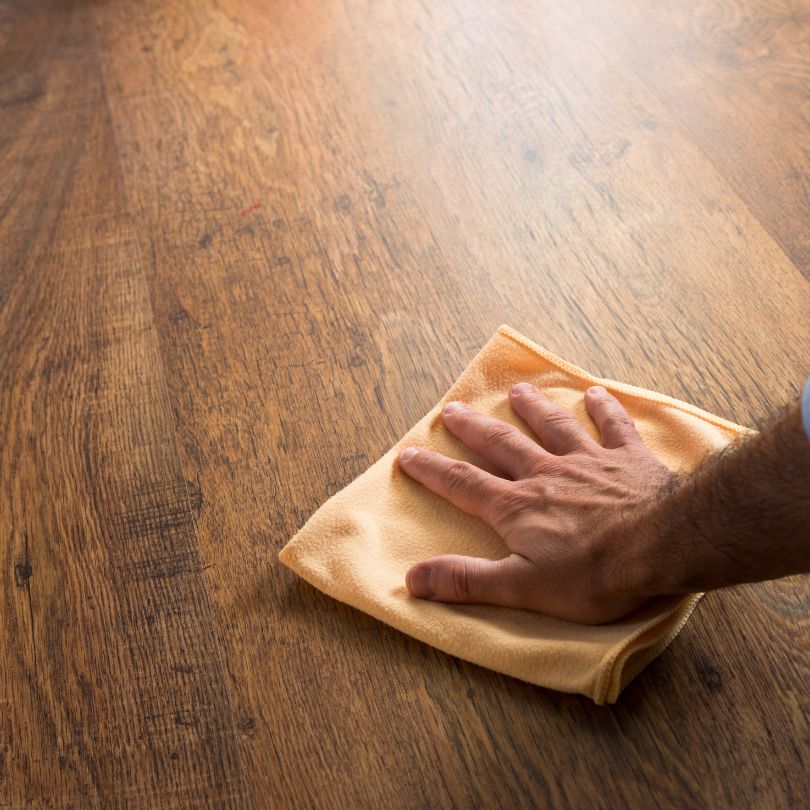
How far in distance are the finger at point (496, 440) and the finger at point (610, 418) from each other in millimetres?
64

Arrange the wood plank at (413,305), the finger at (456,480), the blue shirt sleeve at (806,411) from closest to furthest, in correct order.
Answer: the blue shirt sleeve at (806,411) → the wood plank at (413,305) → the finger at (456,480)

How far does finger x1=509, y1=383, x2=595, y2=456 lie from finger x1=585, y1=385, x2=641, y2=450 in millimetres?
18

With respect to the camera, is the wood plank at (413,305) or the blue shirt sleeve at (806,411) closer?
the blue shirt sleeve at (806,411)

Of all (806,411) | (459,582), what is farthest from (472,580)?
(806,411)

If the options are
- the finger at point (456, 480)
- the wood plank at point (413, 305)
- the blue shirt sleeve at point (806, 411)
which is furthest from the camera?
the finger at point (456, 480)

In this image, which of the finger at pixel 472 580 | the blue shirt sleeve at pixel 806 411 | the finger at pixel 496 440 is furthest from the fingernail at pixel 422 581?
the blue shirt sleeve at pixel 806 411

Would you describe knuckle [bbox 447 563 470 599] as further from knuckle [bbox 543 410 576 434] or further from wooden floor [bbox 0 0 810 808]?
knuckle [bbox 543 410 576 434]

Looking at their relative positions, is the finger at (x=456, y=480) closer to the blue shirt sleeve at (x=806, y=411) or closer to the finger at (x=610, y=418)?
the finger at (x=610, y=418)

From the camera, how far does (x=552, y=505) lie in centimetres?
78

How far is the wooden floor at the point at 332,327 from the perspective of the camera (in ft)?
2.37

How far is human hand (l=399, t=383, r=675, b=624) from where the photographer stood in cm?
73

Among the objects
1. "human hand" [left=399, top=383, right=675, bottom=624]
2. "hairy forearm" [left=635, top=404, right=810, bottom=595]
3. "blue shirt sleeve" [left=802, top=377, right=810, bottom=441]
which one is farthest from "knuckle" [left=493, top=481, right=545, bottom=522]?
"blue shirt sleeve" [left=802, top=377, right=810, bottom=441]

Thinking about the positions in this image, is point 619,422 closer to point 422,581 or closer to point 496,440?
point 496,440

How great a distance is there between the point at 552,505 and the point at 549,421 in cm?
11
